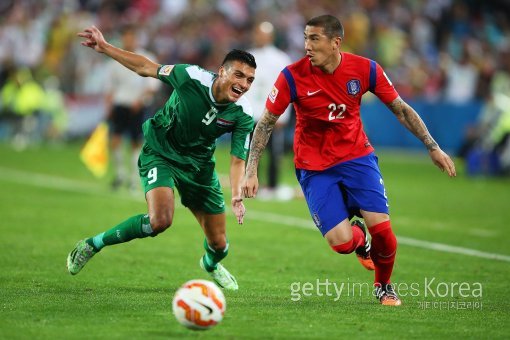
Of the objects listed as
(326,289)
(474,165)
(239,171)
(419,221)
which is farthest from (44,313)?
(474,165)

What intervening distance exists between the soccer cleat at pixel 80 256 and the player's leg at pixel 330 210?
199 cm

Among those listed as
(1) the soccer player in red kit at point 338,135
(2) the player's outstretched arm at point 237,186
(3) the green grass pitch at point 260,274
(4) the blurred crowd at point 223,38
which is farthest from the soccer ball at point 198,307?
(4) the blurred crowd at point 223,38

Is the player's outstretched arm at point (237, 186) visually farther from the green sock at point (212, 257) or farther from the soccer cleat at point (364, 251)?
the soccer cleat at point (364, 251)

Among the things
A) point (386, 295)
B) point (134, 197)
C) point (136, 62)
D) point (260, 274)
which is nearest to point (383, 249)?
point (386, 295)

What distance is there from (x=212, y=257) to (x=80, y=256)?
3.86ft

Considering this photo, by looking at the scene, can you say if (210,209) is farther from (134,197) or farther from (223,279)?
(134,197)

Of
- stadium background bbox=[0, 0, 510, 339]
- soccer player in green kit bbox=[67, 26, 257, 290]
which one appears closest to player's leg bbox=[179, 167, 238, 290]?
soccer player in green kit bbox=[67, 26, 257, 290]

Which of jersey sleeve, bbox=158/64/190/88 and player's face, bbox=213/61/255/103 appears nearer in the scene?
player's face, bbox=213/61/255/103

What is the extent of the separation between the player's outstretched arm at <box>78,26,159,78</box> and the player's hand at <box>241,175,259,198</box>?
131cm

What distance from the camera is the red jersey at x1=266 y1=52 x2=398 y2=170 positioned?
345 inches

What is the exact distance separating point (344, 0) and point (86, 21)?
767 centimetres

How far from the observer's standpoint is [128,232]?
8.98 meters

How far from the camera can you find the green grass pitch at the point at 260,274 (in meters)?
7.54

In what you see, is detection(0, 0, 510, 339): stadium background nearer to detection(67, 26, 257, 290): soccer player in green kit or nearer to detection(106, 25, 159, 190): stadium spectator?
detection(67, 26, 257, 290): soccer player in green kit
